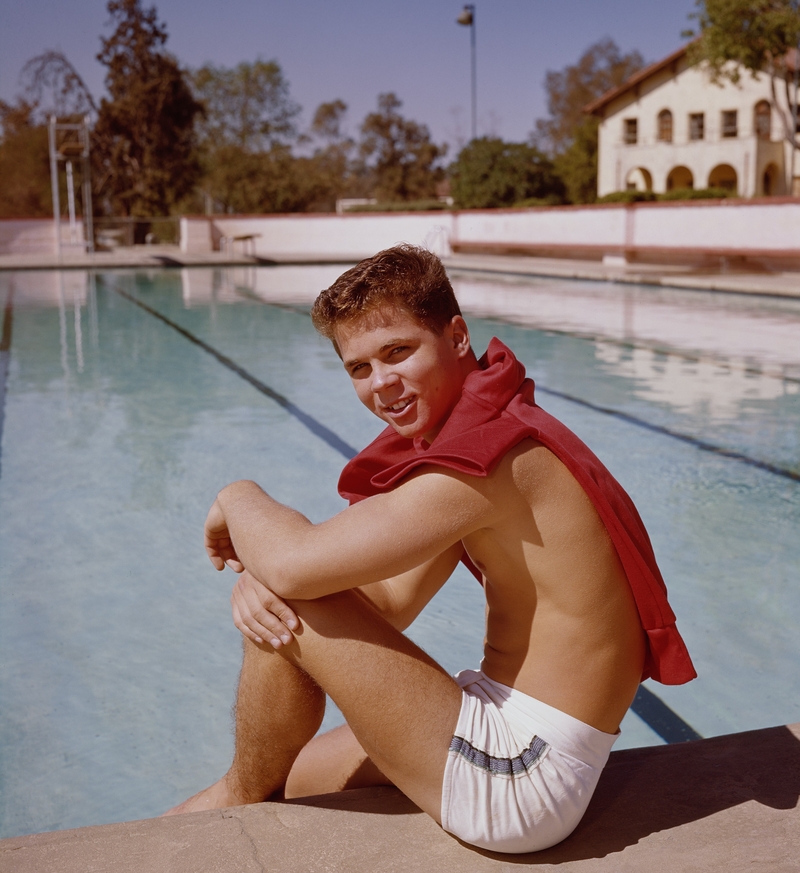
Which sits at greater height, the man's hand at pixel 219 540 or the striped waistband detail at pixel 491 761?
the man's hand at pixel 219 540

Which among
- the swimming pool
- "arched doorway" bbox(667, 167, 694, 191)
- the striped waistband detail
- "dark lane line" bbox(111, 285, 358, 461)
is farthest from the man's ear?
"arched doorway" bbox(667, 167, 694, 191)

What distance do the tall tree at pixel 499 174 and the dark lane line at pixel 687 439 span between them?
2735 centimetres

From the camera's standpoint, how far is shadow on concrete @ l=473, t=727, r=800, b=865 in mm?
1760

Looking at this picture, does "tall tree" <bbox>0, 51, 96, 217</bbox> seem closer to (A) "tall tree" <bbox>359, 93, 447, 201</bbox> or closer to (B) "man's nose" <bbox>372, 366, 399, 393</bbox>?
(A) "tall tree" <bbox>359, 93, 447, 201</bbox>

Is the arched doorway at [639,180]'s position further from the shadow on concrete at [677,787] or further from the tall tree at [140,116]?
the shadow on concrete at [677,787]

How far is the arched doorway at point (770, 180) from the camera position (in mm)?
39375

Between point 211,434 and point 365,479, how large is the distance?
16.2ft

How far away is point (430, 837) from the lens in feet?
5.74

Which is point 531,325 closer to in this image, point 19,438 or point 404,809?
point 19,438

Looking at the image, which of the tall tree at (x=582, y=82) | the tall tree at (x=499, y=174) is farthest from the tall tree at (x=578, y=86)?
the tall tree at (x=499, y=174)

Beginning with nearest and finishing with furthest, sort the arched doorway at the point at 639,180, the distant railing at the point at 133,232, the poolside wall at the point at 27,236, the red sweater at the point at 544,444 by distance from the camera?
the red sweater at the point at 544,444 < the poolside wall at the point at 27,236 < the distant railing at the point at 133,232 < the arched doorway at the point at 639,180

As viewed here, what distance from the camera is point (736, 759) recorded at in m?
2.03

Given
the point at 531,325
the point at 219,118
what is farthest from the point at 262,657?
the point at 219,118

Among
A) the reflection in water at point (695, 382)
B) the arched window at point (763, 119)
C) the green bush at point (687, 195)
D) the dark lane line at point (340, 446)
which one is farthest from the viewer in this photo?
the arched window at point (763, 119)
